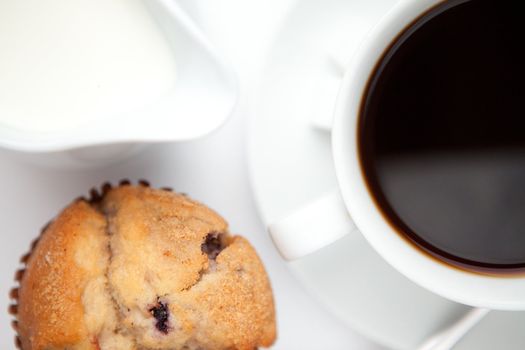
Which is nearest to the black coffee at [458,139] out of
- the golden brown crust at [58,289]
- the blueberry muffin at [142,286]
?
the blueberry muffin at [142,286]

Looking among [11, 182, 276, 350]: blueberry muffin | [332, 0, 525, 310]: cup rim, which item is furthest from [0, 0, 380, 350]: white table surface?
[332, 0, 525, 310]: cup rim

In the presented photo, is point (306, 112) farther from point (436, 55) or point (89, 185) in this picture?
point (89, 185)

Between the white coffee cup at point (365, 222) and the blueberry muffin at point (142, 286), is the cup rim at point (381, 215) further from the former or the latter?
the blueberry muffin at point (142, 286)

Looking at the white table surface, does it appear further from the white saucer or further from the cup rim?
the cup rim

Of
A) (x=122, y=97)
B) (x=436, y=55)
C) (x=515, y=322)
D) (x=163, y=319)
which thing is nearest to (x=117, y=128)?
(x=122, y=97)

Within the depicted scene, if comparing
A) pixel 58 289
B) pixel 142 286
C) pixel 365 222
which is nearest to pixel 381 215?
pixel 365 222

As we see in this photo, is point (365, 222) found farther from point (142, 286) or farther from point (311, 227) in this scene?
point (142, 286)

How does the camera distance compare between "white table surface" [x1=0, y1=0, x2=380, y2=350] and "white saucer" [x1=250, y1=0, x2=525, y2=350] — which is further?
"white table surface" [x1=0, y1=0, x2=380, y2=350]
